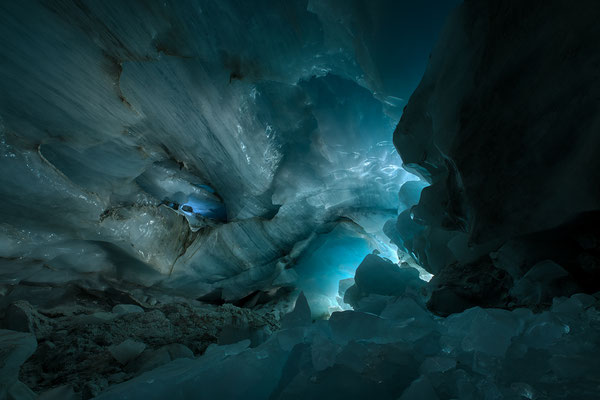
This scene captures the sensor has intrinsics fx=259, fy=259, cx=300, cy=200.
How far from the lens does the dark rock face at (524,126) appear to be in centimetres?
189

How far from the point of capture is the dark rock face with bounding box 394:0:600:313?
189cm

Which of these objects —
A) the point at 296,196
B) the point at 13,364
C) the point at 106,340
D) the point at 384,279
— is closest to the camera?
the point at 13,364

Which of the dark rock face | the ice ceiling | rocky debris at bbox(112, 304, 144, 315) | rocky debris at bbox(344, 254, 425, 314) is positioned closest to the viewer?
the dark rock face

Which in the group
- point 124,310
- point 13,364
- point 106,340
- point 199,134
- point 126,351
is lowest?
point 13,364

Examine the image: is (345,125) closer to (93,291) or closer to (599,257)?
(599,257)

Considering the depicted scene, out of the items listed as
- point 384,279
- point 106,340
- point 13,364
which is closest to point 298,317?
point 13,364

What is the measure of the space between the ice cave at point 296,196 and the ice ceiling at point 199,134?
35 mm

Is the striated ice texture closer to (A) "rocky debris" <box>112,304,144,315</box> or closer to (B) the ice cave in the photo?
(B) the ice cave

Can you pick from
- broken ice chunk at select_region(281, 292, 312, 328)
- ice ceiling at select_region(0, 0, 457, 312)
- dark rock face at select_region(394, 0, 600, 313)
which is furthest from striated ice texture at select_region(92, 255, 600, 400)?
ice ceiling at select_region(0, 0, 457, 312)

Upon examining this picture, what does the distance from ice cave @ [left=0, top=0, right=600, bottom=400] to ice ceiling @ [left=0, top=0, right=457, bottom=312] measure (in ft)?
0.12

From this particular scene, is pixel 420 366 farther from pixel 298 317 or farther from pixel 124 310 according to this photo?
pixel 124 310

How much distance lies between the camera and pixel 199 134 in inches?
206

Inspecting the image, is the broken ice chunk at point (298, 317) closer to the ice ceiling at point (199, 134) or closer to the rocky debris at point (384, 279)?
the rocky debris at point (384, 279)

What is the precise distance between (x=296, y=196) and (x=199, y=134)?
2.46m
